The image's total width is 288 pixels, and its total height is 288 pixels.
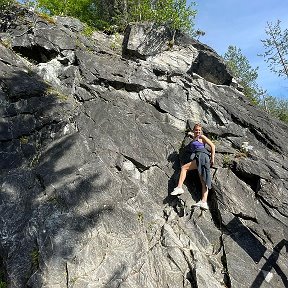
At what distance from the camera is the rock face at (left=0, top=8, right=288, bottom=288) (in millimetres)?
8867

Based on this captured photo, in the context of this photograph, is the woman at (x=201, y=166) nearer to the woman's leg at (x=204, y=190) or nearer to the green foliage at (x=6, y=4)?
the woman's leg at (x=204, y=190)

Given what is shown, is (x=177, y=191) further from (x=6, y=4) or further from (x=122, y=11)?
(x=122, y=11)

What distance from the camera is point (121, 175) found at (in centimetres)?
1097

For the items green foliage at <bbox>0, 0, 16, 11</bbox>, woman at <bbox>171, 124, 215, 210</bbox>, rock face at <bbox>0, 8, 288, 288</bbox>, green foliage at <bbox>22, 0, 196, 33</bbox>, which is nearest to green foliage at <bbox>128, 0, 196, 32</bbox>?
green foliage at <bbox>22, 0, 196, 33</bbox>

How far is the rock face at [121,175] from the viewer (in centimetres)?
887

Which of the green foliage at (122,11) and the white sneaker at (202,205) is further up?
the green foliage at (122,11)

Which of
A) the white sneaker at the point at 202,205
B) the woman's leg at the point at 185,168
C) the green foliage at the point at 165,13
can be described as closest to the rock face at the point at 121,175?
the white sneaker at the point at 202,205

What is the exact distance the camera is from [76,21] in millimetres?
18547

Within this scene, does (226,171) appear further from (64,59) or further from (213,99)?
(64,59)

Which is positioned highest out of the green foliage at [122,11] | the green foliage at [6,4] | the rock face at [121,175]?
the green foliage at [122,11]

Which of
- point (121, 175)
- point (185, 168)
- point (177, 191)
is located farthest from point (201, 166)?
point (121, 175)

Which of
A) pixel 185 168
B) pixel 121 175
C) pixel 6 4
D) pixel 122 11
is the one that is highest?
pixel 122 11

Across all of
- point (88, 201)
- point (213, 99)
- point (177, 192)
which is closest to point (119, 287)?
point (88, 201)

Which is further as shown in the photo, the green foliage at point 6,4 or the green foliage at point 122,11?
the green foliage at point 122,11
